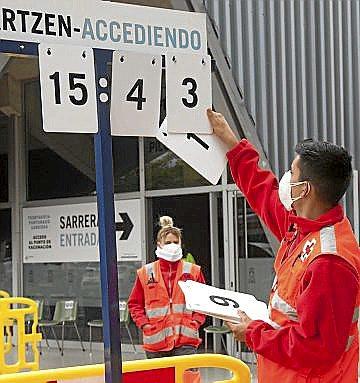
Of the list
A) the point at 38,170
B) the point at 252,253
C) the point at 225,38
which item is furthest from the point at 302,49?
the point at 38,170

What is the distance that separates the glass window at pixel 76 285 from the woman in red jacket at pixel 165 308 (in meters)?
6.48

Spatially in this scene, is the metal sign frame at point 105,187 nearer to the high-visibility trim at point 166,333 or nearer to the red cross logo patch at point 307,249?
the red cross logo patch at point 307,249

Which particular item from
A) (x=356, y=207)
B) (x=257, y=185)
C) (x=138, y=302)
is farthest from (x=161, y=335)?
(x=356, y=207)

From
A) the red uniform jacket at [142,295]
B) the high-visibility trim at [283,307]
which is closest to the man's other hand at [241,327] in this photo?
the high-visibility trim at [283,307]

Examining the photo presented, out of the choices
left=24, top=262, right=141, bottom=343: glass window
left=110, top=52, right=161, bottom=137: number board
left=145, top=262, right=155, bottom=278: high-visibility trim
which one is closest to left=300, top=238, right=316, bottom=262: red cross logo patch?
left=110, top=52, right=161, bottom=137: number board

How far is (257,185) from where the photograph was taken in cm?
373

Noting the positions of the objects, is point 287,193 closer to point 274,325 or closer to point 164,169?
point 274,325

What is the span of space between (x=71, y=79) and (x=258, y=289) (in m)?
8.59

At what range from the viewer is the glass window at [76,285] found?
44.2ft

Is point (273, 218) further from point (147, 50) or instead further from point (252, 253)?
point (252, 253)

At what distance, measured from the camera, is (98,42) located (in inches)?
130

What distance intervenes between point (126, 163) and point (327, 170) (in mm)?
10452

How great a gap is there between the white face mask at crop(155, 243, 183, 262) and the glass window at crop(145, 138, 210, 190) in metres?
5.77

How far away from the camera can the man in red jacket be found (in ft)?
9.78
